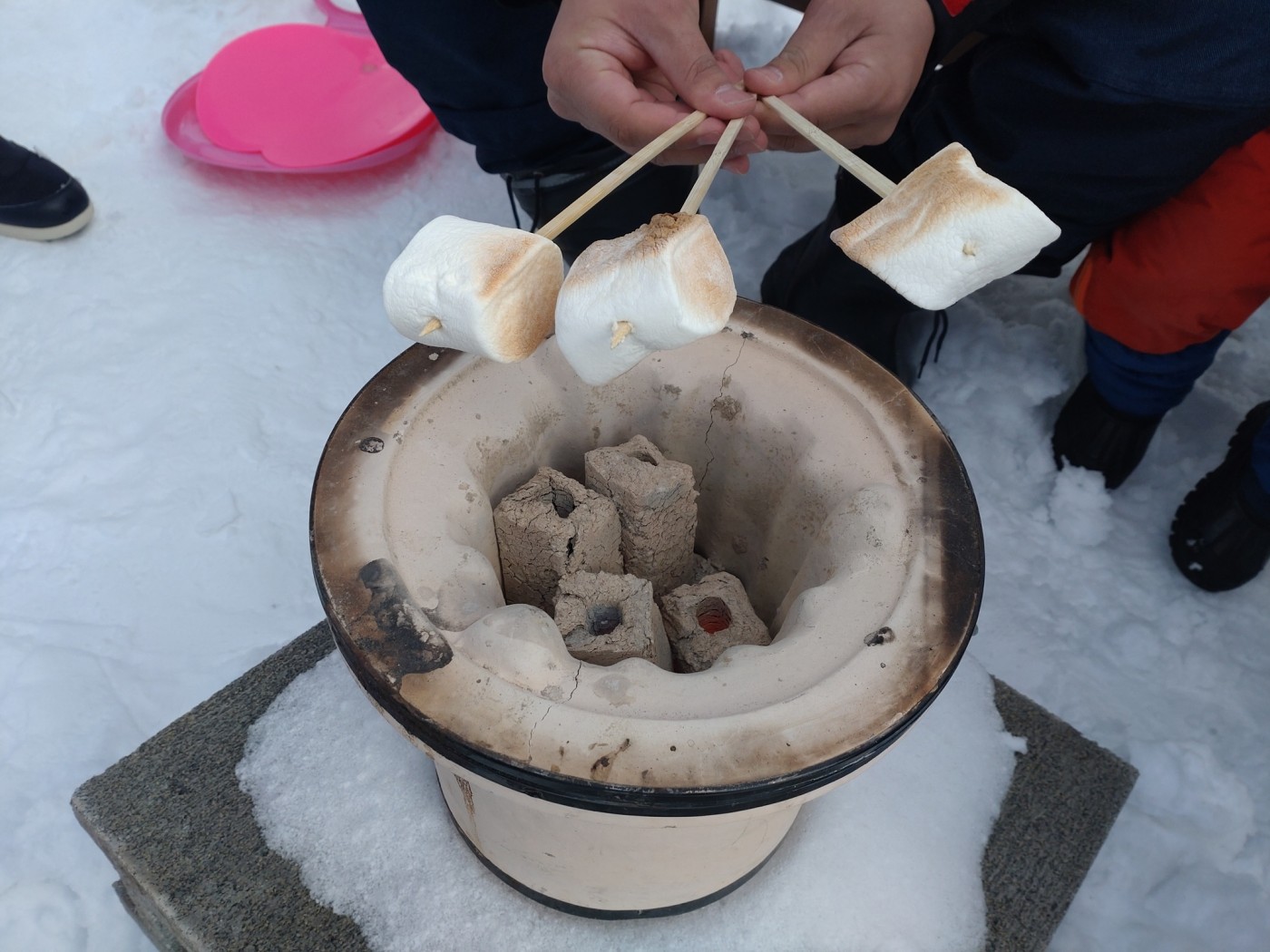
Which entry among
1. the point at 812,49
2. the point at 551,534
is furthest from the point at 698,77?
the point at 551,534

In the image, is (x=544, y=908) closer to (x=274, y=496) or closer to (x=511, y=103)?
(x=274, y=496)

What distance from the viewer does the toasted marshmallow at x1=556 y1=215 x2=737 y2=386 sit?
2.40 ft

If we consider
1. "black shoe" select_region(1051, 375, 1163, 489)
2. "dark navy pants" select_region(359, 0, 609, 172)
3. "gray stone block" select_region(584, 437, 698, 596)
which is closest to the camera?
"gray stone block" select_region(584, 437, 698, 596)

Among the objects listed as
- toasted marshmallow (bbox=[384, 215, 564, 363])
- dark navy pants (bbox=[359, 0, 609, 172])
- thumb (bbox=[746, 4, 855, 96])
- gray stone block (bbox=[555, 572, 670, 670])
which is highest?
thumb (bbox=[746, 4, 855, 96])

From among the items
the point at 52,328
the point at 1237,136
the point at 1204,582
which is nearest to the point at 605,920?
the point at 1204,582

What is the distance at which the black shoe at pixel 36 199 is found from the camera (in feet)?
7.07

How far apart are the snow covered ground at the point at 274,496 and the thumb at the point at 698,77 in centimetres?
108

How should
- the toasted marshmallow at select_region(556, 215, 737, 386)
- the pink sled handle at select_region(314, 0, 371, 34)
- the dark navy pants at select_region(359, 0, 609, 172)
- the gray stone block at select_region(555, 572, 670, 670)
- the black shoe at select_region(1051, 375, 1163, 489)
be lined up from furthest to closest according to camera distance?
the pink sled handle at select_region(314, 0, 371, 34) → the black shoe at select_region(1051, 375, 1163, 489) → the dark navy pants at select_region(359, 0, 609, 172) → the gray stone block at select_region(555, 572, 670, 670) → the toasted marshmallow at select_region(556, 215, 737, 386)

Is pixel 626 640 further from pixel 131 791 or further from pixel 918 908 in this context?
pixel 131 791

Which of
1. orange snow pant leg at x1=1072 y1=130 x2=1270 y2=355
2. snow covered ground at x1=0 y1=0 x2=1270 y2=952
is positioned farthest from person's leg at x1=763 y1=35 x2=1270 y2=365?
snow covered ground at x1=0 y1=0 x2=1270 y2=952

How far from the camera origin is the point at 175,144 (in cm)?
239

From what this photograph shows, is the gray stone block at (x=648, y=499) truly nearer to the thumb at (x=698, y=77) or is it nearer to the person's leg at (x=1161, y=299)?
the thumb at (x=698, y=77)

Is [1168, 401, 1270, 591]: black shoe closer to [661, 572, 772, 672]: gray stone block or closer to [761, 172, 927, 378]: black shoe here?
[761, 172, 927, 378]: black shoe

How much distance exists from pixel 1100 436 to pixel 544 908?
137cm
